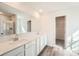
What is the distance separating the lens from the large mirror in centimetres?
181

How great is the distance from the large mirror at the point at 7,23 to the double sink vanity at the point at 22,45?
19 cm

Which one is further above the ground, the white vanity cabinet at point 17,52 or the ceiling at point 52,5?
the ceiling at point 52,5

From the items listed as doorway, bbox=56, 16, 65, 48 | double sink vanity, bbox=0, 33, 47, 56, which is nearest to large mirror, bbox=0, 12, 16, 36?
double sink vanity, bbox=0, 33, 47, 56

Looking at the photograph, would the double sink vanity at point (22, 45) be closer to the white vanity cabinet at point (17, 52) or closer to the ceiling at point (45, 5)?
the white vanity cabinet at point (17, 52)

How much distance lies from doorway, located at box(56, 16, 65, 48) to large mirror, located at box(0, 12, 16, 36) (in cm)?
91

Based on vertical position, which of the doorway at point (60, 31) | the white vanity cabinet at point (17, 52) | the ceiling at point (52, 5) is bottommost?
the white vanity cabinet at point (17, 52)

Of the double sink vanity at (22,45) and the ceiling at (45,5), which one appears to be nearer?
the double sink vanity at (22,45)

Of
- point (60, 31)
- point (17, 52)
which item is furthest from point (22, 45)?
point (60, 31)

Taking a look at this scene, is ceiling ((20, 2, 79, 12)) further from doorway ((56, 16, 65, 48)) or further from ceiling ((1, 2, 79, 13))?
doorway ((56, 16, 65, 48))

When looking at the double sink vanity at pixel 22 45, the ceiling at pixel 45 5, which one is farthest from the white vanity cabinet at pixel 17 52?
the ceiling at pixel 45 5

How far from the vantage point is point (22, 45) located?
176 cm

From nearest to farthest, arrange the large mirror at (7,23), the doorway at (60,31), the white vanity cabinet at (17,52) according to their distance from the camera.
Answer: the white vanity cabinet at (17,52) < the large mirror at (7,23) < the doorway at (60,31)

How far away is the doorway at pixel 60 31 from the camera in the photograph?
6.37 ft

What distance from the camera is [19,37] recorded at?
88.4 inches
